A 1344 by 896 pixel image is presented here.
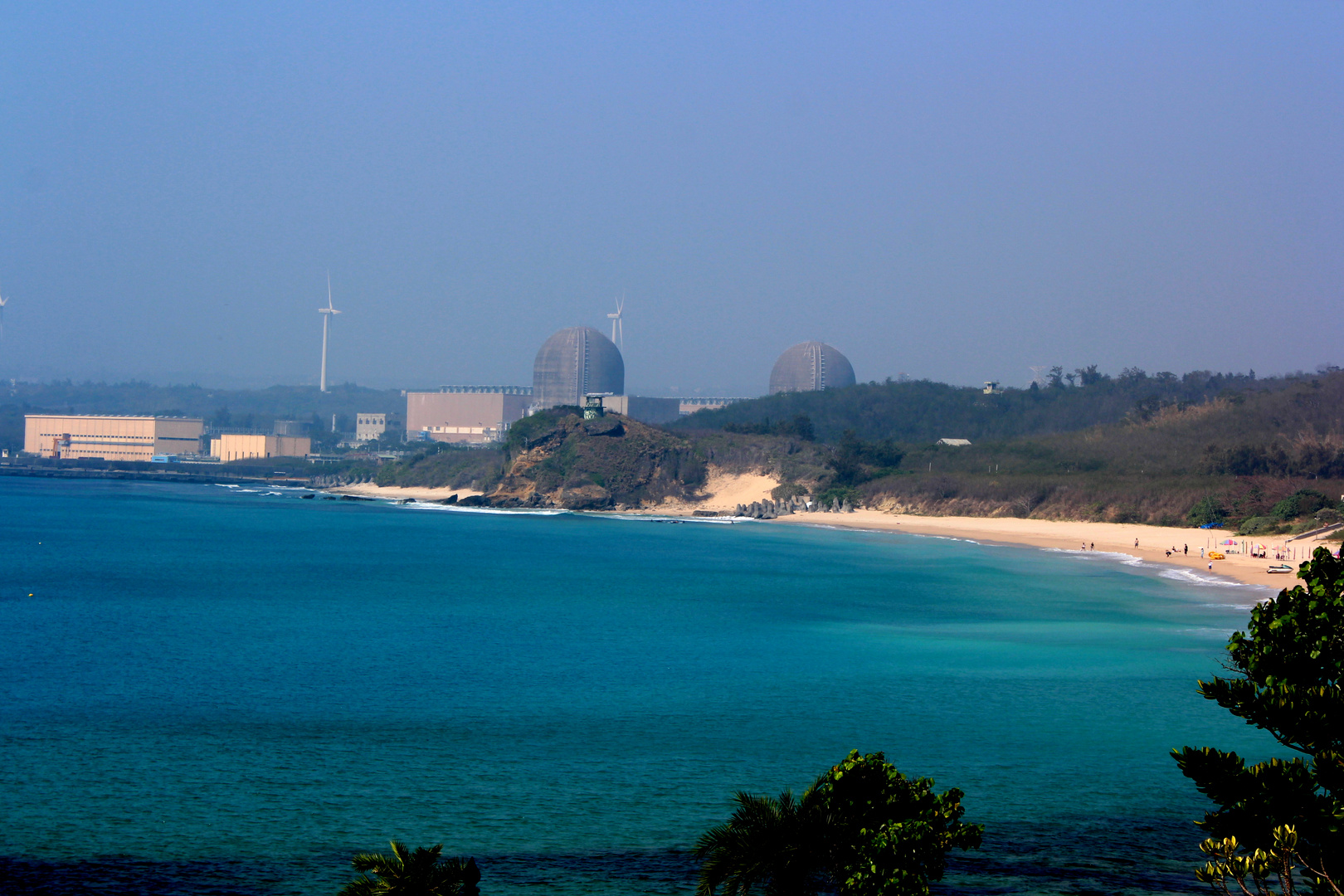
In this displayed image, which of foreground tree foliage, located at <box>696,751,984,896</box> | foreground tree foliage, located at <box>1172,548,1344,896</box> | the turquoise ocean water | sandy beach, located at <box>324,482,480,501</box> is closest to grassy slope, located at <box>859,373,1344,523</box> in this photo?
the turquoise ocean water

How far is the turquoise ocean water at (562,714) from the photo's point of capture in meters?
19.2

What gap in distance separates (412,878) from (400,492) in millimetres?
158914

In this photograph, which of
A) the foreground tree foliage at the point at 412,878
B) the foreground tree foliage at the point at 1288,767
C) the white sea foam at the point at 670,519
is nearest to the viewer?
the foreground tree foliage at the point at 412,878

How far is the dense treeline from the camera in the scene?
180625mm

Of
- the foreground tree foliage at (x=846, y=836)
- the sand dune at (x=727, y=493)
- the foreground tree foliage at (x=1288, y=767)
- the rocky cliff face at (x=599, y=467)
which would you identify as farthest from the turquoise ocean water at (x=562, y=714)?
the rocky cliff face at (x=599, y=467)

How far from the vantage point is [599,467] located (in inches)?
5389

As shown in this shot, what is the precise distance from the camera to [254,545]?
258 ft

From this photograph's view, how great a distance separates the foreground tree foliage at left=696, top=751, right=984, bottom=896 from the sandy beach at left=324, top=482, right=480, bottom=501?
141252 mm

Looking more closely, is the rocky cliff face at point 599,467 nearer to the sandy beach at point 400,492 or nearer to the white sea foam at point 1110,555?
the sandy beach at point 400,492

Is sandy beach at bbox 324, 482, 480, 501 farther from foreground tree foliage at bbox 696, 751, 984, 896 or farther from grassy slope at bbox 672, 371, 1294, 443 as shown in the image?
foreground tree foliage at bbox 696, 751, 984, 896

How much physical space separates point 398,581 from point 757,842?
49.1 meters

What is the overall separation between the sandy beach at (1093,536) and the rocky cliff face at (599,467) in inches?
865

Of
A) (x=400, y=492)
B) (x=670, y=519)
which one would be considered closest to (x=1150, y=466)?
(x=670, y=519)

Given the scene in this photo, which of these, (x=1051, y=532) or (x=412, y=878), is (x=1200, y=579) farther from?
(x=412, y=878)
